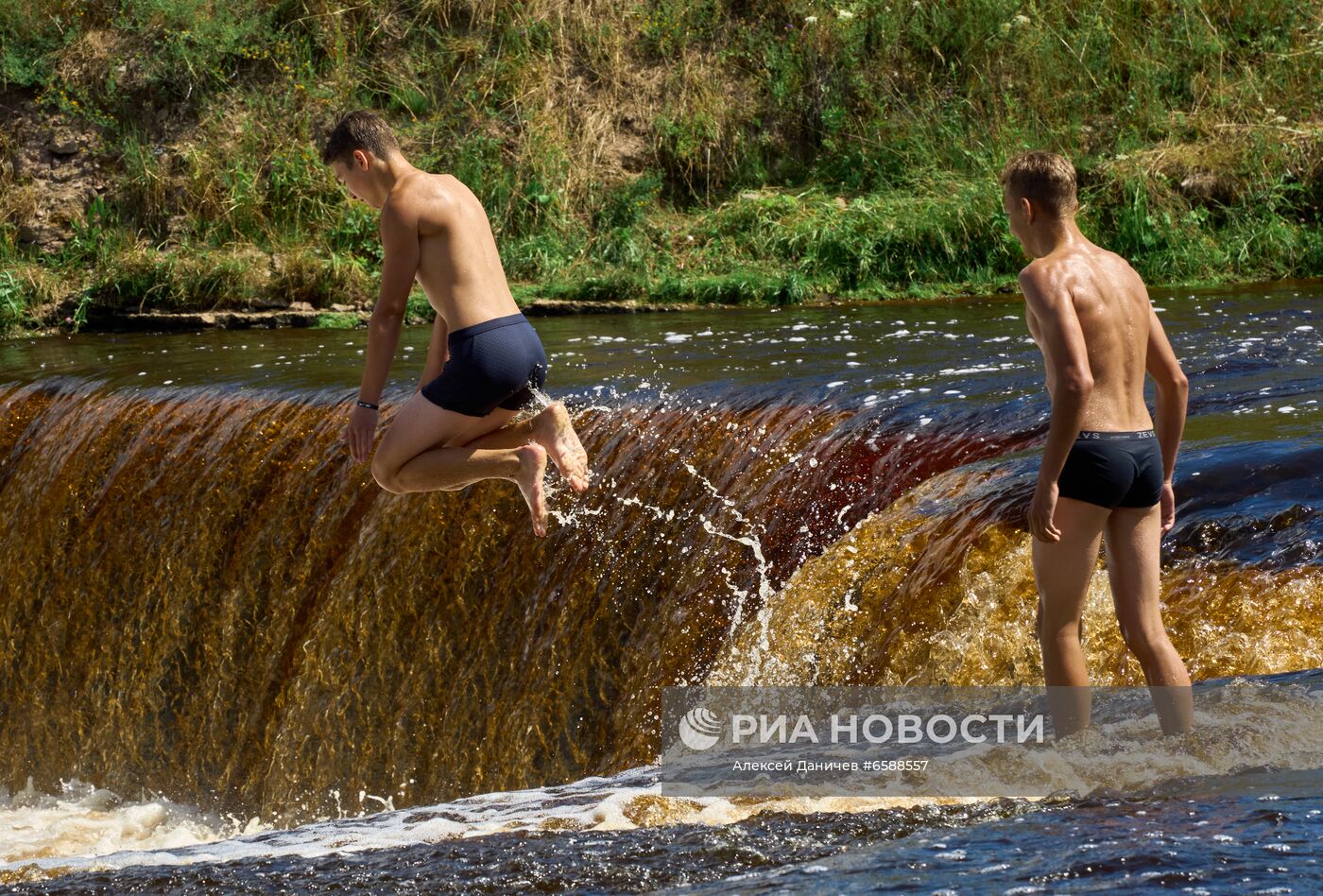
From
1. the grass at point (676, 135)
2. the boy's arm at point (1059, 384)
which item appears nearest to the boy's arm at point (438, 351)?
the boy's arm at point (1059, 384)

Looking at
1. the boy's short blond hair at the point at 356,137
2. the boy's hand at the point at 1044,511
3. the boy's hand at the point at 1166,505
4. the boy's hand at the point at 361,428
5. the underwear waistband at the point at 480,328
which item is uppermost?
the boy's short blond hair at the point at 356,137

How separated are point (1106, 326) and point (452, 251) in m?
2.18

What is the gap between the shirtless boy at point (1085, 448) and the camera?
3.84 meters

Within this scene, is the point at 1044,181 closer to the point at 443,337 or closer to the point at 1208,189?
the point at 443,337

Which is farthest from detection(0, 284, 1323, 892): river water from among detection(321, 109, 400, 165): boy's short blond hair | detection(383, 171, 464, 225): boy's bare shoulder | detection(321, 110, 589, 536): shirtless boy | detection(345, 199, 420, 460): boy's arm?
detection(321, 109, 400, 165): boy's short blond hair

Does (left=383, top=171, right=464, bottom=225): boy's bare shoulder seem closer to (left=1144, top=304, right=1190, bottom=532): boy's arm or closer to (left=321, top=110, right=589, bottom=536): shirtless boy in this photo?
(left=321, top=110, right=589, bottom=536): shirtless boy

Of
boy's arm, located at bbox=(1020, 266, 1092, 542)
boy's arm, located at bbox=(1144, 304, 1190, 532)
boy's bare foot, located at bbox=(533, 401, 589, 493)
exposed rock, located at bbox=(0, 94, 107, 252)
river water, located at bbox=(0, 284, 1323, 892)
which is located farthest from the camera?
exposed rock, located at bbox=(0, 94, 107, 252)

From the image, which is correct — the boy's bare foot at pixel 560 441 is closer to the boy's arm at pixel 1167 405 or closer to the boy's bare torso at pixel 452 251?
the boy's bare torso at pixel 452 251

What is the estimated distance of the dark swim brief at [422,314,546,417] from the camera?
203 inches

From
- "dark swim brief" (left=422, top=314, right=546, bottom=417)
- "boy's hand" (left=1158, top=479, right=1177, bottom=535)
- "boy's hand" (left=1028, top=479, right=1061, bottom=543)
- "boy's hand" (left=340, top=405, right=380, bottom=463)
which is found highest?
"dark swim brief" (left=422, top=314, right=546, bottom=417)

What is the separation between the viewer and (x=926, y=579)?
17.5 feet

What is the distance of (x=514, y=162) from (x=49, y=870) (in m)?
13.4

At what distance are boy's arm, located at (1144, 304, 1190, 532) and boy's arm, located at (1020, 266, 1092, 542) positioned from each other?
35 centimetres

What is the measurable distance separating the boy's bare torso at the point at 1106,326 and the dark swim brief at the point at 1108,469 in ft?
0.11
